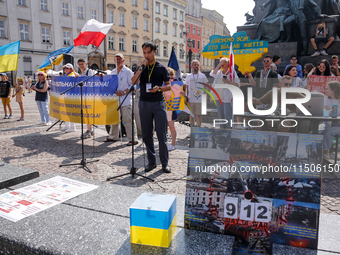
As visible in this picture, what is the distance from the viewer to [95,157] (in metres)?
5.77

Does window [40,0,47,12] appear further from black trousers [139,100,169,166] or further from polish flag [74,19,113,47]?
black trousers [139,100,169,166]

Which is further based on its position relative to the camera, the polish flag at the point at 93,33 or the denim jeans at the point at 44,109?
the denim jeans at the point at 44,109

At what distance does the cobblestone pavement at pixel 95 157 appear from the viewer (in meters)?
4.15

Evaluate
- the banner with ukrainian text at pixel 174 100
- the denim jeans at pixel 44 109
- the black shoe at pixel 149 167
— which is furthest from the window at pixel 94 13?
the black shoe at pixel 149 167

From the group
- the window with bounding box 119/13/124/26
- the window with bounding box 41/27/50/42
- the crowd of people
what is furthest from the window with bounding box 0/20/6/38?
the crowd of people

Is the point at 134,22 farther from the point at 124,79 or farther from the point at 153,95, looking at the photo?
the point at 153,95

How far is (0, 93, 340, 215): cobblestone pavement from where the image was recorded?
13.6 ft

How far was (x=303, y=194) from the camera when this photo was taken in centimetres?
176

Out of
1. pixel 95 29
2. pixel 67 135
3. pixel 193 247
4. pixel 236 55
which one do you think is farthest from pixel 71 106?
pixel 193 247

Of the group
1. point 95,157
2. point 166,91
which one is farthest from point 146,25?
point 95,157

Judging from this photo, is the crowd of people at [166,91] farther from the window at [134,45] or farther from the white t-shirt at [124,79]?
the window at [134,45]

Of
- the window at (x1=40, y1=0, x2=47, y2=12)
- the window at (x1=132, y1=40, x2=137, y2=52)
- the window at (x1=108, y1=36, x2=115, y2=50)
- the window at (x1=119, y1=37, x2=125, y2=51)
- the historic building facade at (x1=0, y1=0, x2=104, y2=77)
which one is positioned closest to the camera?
the historic building facade at (x1=0, y1=0, x2=104, y2=77)

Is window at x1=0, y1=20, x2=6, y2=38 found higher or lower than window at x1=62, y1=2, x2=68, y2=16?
lower

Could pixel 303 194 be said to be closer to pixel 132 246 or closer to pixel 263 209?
pixel 263 209
